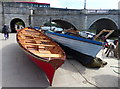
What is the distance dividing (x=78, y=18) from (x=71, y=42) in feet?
57.2

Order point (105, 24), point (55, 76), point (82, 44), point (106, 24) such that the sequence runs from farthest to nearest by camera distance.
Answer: point (105, 24)
point (106, 24)
point (82, 44)
point (55, 76)

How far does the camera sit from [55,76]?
485cm

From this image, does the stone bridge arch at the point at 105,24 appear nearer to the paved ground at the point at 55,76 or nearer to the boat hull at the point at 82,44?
the boat hull at the point at 82,44

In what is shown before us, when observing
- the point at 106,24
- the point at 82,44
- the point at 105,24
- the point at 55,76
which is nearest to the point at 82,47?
the point at 82,44

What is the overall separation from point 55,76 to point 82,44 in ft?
7.48

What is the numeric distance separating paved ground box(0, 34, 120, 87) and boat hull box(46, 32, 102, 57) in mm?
770

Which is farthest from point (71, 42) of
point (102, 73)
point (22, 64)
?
point (22, 64)

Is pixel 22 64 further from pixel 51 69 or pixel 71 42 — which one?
pixel 71 42

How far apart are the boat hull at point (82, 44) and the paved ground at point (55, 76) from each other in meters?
0.77

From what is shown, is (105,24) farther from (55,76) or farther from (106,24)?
(55,76)

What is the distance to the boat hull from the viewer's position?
5.85 meters

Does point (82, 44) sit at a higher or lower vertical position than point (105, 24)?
lower

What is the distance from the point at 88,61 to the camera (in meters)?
6.03

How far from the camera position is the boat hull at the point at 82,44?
585 centimetres
